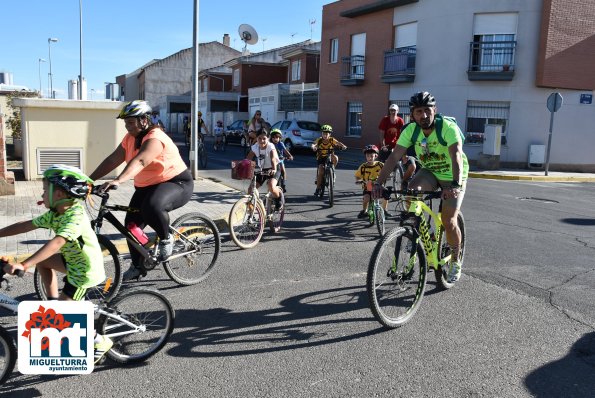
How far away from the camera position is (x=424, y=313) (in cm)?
470

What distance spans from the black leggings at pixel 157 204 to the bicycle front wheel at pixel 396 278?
2.01 metres

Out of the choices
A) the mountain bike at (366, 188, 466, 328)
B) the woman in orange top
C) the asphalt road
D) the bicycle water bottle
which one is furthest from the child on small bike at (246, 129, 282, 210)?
the mountain bike at (366, 188, 466, 328)

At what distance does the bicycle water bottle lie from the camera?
4949 millimetres

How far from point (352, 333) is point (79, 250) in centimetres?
216

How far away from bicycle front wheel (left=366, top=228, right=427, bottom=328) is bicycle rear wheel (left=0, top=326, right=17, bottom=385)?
2.48m

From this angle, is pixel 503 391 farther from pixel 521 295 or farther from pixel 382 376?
pixel 521 295

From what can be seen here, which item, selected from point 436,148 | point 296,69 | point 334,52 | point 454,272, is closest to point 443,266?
point 454,272

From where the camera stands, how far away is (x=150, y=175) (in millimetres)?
5031

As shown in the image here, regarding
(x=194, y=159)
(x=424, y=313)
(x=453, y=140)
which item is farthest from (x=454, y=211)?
(x=194, y=159)

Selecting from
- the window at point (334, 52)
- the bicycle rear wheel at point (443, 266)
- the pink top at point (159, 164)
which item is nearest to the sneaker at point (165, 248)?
the pink top at point (159, 164)

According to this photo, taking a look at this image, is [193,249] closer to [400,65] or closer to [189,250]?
[189,250]

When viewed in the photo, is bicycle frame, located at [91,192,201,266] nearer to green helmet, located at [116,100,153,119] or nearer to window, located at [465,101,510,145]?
green helmet, located at [116,100,153,119]

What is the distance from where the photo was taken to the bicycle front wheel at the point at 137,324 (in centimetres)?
355

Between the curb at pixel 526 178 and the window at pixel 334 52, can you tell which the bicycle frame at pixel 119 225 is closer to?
the curb at pixel 526 178
